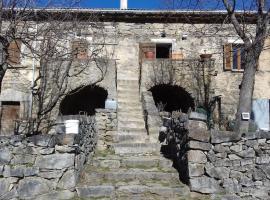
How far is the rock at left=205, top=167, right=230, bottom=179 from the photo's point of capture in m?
6.45

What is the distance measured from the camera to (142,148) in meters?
8.39

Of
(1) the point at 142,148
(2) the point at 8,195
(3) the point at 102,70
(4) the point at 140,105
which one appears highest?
(3) the point at 102,70

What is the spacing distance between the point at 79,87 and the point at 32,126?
236cm

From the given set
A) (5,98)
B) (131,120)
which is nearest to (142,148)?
(131,120)

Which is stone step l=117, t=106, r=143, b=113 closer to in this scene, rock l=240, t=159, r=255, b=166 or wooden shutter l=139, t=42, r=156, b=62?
wooden shutter l=139, t=42, r=156, b=62

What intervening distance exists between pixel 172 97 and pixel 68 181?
9.66 m

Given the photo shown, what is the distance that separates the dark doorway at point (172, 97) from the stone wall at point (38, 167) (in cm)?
807

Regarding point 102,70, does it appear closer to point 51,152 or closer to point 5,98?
point 5,98

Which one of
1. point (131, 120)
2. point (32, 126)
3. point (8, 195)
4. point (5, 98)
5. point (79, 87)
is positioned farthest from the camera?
point (5, 98)

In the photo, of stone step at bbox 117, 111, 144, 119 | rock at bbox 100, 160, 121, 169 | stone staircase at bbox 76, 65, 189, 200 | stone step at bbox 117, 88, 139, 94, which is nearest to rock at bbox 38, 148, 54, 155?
stone staircase at bbox 76, 65, 189, 200

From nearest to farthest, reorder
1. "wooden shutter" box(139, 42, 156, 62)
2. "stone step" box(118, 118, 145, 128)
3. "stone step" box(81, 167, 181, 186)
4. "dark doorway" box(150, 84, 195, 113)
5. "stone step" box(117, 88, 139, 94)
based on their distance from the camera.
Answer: "stone step" box(81, 167, 181, 186)
"stone step" box(118, 118, 145, 128)
"stone step" box(117, 88, 139, 94)
"dark doorway" box(150, 84, 195, 113)
"wooden shutter" box(139, 42, 156, 62)

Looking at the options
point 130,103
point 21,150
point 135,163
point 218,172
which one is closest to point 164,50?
point 130,103

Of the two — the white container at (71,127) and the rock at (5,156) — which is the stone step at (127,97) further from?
the rock at (5,156)

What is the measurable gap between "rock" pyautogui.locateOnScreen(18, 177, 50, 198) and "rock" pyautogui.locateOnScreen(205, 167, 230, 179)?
2.51 meters
